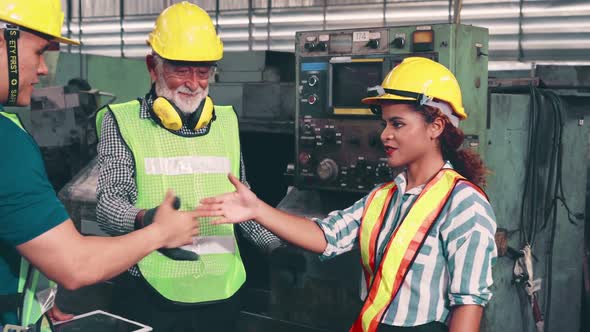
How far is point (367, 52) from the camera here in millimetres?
2520

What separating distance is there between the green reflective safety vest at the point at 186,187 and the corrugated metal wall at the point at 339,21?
5160 millimetres

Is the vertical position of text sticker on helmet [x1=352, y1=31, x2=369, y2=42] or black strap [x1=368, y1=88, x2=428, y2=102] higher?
text sticker on helmet [x1=352, y1=31, x2=369, y2=42]

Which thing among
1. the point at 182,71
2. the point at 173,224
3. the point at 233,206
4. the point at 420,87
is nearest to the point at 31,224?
the point at 173,224

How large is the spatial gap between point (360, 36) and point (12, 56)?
4.90 ft

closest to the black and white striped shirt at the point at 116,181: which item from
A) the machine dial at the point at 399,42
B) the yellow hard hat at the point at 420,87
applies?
the yellow hard hat at the point at 420,87

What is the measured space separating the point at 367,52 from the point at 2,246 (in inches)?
62.9

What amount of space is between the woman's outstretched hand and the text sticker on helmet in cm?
103

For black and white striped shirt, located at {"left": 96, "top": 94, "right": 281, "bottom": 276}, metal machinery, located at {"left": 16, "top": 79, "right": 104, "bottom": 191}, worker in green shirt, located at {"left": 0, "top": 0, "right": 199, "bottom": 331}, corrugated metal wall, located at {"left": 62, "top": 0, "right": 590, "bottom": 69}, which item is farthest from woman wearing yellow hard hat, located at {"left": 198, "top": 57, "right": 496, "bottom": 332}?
corrugated metal wall, located at {"left": 62, "top": 0, "right": 590, "bottom": 69}

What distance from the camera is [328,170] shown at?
2617mm

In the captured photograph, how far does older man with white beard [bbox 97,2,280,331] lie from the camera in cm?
188

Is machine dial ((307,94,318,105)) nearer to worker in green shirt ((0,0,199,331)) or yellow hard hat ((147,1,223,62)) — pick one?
yellow hard hat ((147,1,223,62))

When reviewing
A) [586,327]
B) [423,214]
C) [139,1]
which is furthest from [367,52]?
[139,1]

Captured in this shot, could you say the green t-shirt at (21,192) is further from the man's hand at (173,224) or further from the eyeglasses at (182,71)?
the eyeglasses at (182,71)

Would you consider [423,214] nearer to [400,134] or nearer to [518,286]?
[400,134]
